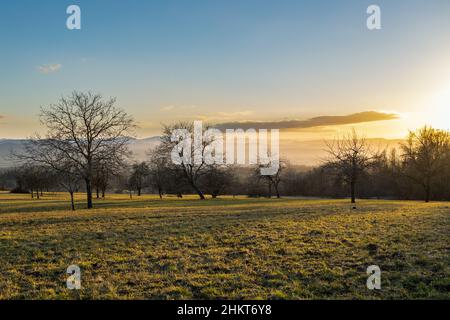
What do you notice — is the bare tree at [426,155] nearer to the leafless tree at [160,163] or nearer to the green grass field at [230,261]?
the leafless tree at [160,163]

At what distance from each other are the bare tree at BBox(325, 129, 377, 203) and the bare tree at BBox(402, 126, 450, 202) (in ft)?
37.1

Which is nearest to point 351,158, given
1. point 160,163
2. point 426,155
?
point 426,155

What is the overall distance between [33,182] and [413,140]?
236ft

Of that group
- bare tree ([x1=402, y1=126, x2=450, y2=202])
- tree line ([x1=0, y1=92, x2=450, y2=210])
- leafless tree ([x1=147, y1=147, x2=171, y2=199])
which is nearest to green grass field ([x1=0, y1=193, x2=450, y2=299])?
tree line ([x1=0, y1=92, x2=450, y2=210])

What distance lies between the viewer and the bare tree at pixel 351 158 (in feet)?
165

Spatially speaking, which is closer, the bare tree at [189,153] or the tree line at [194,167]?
the tree line at [194,167]

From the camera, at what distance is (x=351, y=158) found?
50.8 metres

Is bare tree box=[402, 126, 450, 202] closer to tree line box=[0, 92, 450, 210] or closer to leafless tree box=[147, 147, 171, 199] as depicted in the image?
tree line box=[0, 92, 450, 210]

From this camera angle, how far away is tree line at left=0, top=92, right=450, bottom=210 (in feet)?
127

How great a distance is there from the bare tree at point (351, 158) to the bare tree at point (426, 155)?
11.3 m

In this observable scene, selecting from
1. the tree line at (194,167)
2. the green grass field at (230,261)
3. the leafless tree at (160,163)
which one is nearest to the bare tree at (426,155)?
the tree line at (194,167)

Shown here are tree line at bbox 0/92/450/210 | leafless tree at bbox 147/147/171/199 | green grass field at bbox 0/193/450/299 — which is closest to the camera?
green grass field at bbox 0/193/450/299

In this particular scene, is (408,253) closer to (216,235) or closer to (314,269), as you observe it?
(314,269)
